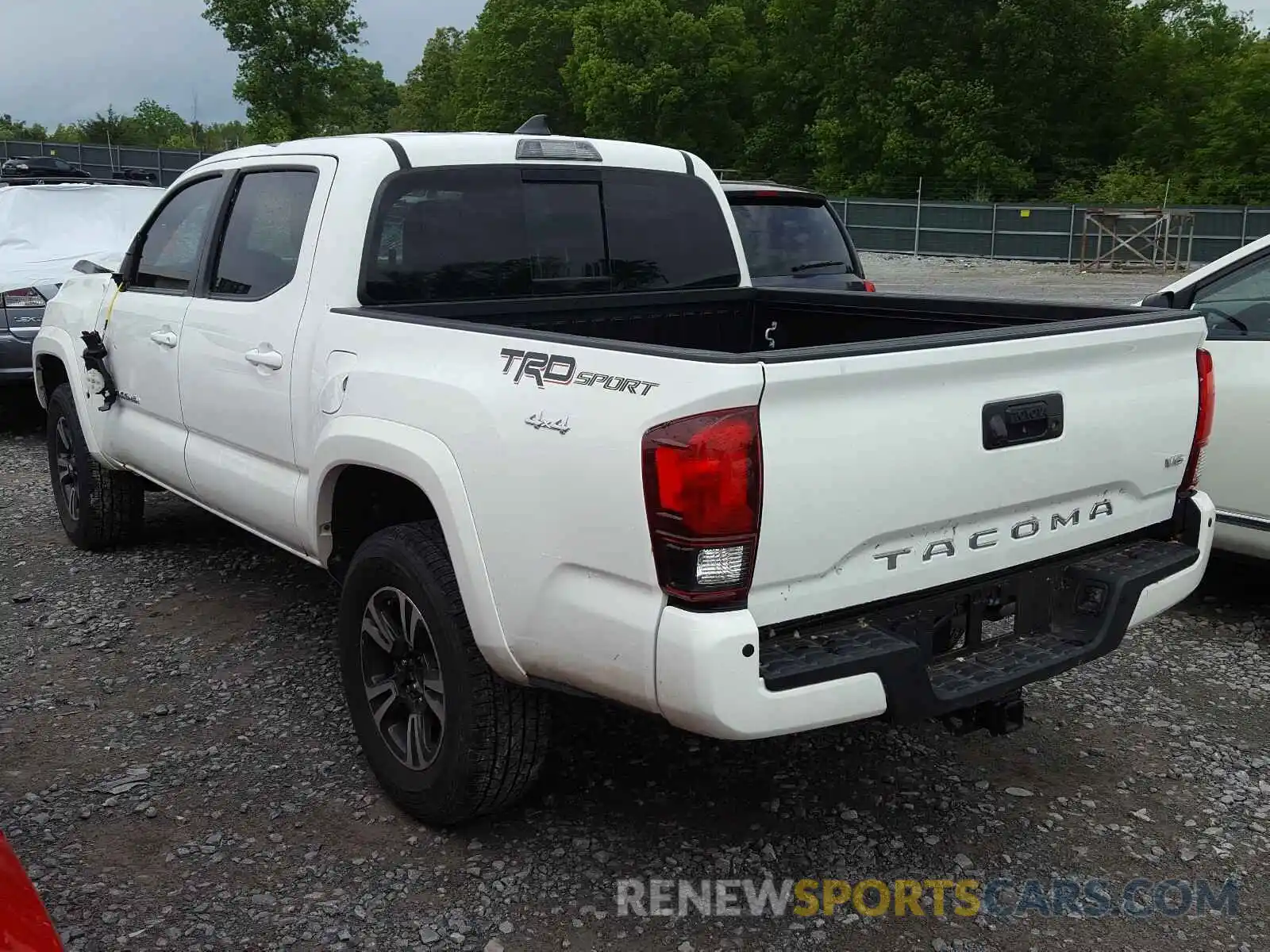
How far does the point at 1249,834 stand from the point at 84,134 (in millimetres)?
77964

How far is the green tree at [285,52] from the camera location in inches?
2303

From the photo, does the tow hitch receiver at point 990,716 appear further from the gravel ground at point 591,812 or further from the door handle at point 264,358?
the door handle at point 264,358

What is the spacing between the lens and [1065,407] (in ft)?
10.2

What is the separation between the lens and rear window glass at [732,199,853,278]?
782 cm

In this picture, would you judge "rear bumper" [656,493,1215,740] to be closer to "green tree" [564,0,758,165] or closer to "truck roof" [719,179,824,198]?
"truck roof" [719,179,824,198]

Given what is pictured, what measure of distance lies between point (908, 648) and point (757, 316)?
2.28 m

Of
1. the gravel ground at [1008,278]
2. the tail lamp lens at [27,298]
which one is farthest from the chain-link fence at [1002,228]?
the tail lamp lens at [27,298]

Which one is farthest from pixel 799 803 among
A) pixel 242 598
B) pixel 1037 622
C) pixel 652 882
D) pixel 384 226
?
pixel 242 598

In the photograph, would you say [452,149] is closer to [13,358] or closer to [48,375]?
[48,375]

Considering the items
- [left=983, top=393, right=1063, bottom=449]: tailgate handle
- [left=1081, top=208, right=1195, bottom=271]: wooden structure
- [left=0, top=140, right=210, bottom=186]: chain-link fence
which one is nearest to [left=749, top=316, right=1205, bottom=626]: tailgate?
[left=983, top=393, right=1063, bottom=449]: tailgate handle

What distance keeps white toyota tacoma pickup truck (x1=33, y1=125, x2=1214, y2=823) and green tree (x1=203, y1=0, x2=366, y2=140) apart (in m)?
57.9

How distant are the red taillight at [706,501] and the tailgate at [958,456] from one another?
0.04 metres

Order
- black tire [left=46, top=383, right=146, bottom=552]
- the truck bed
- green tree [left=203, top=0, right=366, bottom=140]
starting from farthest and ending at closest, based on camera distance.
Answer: green tree [left=203, top=0, right=366, bottom=140] < black tire [left=46, top=383, right=146, bottom=552] < the truck bed

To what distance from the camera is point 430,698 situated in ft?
11.0
